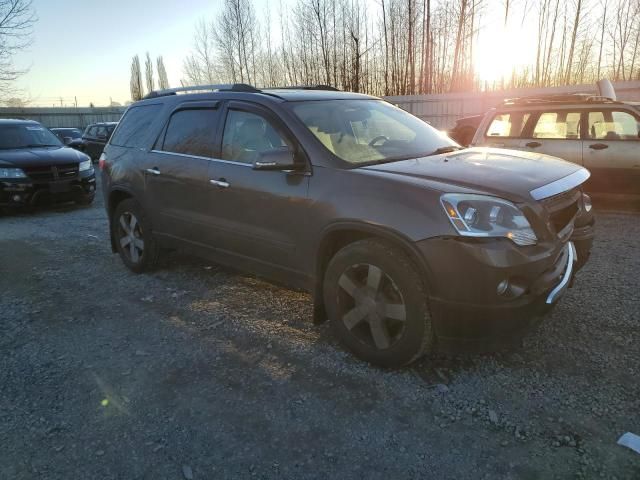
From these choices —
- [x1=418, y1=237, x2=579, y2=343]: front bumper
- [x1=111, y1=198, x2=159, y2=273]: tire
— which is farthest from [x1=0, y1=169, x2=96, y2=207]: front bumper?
[x1=418, y1=237, x2=579, y2=343]: front bumper

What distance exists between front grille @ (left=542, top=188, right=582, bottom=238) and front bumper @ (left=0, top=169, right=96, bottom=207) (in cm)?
857

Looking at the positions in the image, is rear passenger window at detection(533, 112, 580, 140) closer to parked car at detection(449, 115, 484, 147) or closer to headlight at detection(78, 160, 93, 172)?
parked car at detection(449, 115, 484, 147)

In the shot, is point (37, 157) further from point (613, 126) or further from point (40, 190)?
point (613, 126)

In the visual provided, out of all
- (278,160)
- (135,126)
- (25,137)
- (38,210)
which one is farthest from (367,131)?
(25,137)

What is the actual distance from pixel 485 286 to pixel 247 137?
222 centimetres

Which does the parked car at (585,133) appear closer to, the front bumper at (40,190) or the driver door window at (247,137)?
the driver door window at (247,137)

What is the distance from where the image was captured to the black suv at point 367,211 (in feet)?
8.65

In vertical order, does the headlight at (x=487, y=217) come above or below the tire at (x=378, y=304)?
above

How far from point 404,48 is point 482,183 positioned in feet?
73.5

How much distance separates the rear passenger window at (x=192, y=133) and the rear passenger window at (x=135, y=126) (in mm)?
431

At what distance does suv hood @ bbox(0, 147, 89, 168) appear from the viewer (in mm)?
8359

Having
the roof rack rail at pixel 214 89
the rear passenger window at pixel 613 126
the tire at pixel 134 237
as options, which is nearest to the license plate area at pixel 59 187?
the tire at pixel 134 237

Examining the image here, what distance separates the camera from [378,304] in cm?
294

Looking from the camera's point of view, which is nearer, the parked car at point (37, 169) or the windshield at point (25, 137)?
the parked car at point (37, 169)
